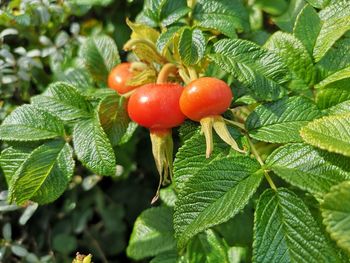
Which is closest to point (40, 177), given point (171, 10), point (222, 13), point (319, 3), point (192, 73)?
point (192, 73)

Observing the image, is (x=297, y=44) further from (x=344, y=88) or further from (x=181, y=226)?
(x=181, y=226)

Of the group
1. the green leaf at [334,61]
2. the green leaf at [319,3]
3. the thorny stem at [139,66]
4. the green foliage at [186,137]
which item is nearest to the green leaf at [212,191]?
the green foliage at [186,137]

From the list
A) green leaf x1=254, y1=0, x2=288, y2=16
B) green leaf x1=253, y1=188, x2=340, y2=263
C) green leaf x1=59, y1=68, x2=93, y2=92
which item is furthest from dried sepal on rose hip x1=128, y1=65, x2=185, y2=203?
green leaf x1=254, y1=0, x2=288, y2=16

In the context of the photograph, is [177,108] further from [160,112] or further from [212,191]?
[212,191]

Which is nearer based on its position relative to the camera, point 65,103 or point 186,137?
point 186,137

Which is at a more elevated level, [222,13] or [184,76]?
[222,13]
